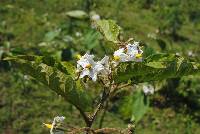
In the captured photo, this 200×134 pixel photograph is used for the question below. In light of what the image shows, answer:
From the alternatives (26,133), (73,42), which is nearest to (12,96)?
(26,133)

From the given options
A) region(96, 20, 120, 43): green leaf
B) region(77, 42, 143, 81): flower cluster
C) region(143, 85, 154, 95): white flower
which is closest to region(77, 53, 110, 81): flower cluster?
region(77, 42, 143, 81): flower cluster

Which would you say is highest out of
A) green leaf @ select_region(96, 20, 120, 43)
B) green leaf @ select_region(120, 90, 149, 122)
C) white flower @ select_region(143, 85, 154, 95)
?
green leaf @ select_region(96, 20, 120, 43)

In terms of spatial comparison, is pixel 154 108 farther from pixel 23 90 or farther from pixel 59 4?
pixel 59 4

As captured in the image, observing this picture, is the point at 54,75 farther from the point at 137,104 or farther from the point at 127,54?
the point at 137,104

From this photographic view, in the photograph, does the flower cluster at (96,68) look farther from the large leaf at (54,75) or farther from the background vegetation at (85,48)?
the background vegetation at (85,48)

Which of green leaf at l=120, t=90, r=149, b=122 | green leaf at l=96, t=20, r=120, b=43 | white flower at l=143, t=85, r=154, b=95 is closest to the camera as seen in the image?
green leaf at l=96, t=20, r=120, b=43

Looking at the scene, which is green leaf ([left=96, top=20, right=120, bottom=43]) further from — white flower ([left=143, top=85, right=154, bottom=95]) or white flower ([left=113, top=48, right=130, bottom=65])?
white flower ([left=143, top=85, right=154, bottom=95])
